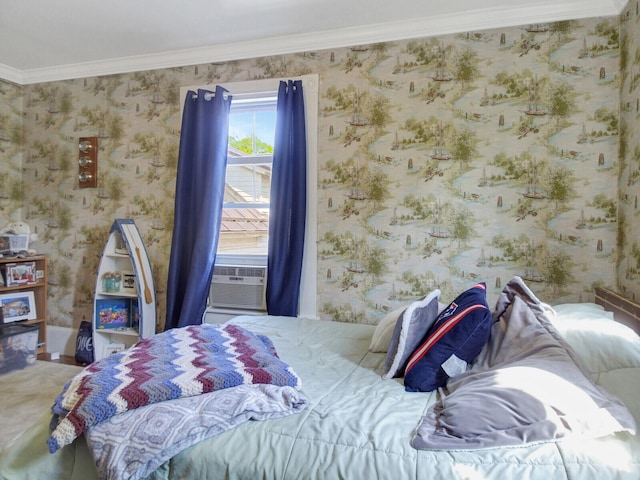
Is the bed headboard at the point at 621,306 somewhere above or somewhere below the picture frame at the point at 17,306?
above

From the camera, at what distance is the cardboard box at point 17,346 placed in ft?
10.4

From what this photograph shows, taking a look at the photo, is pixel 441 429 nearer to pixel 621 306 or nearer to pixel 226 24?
pixel 621 306

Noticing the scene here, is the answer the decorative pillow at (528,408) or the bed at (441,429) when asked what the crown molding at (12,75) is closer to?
the bed at (441,429)

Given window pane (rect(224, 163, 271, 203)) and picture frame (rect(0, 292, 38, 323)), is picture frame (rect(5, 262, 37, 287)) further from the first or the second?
window pane (rect(224, 163, 271, 203))

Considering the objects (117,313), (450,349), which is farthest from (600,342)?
(117,313)

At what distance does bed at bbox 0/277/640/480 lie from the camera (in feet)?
3.50

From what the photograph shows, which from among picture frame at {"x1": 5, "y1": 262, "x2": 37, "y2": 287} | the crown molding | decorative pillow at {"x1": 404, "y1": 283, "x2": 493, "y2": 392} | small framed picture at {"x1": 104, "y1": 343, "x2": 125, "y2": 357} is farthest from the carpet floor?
the crown molding

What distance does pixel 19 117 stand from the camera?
12.3ft

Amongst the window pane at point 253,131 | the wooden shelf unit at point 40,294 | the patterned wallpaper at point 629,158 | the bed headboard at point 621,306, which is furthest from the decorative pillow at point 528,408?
the wooden shelf unit at point 40,294

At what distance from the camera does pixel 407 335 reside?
5.49 feet

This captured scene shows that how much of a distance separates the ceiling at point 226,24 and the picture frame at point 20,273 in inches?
67.3

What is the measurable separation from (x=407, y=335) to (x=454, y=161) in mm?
1441

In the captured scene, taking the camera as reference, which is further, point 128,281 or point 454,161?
point 128,281

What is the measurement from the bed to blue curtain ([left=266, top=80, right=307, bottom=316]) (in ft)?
4.35
